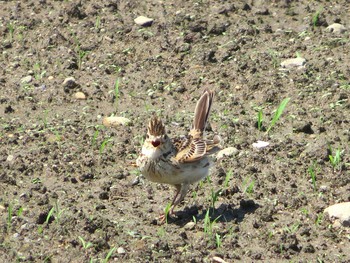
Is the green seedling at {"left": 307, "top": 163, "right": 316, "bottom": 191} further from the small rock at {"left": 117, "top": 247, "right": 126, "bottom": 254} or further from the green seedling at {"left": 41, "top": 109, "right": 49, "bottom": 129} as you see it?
the green seedling at {"left": 41, "top": 109, "right": 49, "bottom": 129}

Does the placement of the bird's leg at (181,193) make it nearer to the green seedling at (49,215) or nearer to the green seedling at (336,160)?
the green seedling at (49,215)

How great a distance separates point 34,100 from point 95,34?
176cm

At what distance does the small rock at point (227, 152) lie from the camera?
984cm

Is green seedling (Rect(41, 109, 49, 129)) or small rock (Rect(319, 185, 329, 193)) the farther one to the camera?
green seedling (Rect(41, 109, 49, 129))

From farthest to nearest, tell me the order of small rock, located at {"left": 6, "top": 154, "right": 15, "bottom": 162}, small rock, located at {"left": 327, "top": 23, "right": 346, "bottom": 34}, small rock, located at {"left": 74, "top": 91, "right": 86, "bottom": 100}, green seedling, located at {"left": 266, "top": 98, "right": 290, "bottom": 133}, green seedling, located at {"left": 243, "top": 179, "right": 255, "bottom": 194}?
small rock, located at {"left": 327, "top": 23, "right": 346, "bottom": 34} < small rock, located at {"left": 74, "top": 91, "right": 86, "bottom": 100} < green seedling, located at {"left": 266, "top": 98, "right": 290, "bottom": 133} < small rock, located at {"left": 6, "top": 154, "right": 15, "bottom": 162} < green seedling, located at {"left": 243, "top": 179, "right": 255, "bottom": 194}

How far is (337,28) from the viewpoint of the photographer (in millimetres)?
12211

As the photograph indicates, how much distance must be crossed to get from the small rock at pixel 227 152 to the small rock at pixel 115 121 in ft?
4.00

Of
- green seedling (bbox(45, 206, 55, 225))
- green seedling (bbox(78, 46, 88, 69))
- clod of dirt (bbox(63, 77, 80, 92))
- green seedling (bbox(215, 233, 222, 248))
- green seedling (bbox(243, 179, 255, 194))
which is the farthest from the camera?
green seedling (bbox(78, 46, 88, 69))

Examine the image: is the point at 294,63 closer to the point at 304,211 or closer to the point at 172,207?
the point at 304,211

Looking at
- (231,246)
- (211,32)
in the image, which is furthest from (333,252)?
(211,32)

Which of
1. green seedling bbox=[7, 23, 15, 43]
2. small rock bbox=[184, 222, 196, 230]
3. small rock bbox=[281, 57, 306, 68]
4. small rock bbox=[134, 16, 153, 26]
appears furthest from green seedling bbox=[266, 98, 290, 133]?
green seedling bbox=[7, 23, 15, 43]

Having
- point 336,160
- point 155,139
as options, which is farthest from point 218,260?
point 336,160

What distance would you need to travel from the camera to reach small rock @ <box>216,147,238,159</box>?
32.3 ft

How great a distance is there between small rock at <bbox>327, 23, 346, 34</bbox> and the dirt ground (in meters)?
0.06
